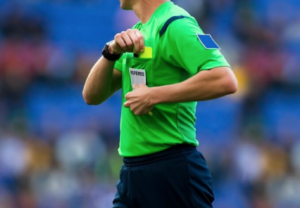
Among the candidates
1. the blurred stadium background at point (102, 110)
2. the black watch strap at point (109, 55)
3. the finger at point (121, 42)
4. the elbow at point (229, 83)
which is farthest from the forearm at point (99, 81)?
the blurred stadium background at point (102, 110)

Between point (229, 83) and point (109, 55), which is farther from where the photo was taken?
point (109, 55)

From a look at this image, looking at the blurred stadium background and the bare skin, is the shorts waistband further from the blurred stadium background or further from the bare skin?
the blurred stadium background

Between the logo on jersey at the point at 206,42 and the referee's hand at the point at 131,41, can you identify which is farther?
the referee's hand at the point at 131,41

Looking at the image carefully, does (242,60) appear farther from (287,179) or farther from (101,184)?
(101,184)

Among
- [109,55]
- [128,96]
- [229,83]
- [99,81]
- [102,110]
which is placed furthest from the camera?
[102,110]

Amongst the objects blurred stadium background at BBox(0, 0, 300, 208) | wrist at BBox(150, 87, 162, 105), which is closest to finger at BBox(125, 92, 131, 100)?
wrist at BBox(150, 87, 162, 105)

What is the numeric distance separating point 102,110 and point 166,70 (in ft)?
24.3

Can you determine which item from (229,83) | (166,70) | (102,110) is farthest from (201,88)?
(102,110)

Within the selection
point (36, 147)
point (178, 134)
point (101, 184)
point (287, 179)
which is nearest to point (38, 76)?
point (36, 147)

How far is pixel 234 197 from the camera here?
33.6 feet

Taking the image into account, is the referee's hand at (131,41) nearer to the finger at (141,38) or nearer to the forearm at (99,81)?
the finger at (141,38)

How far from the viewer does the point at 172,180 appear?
355 centimetres

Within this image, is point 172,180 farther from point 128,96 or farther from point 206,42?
point 206,42

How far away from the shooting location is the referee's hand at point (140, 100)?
342 centimetres
